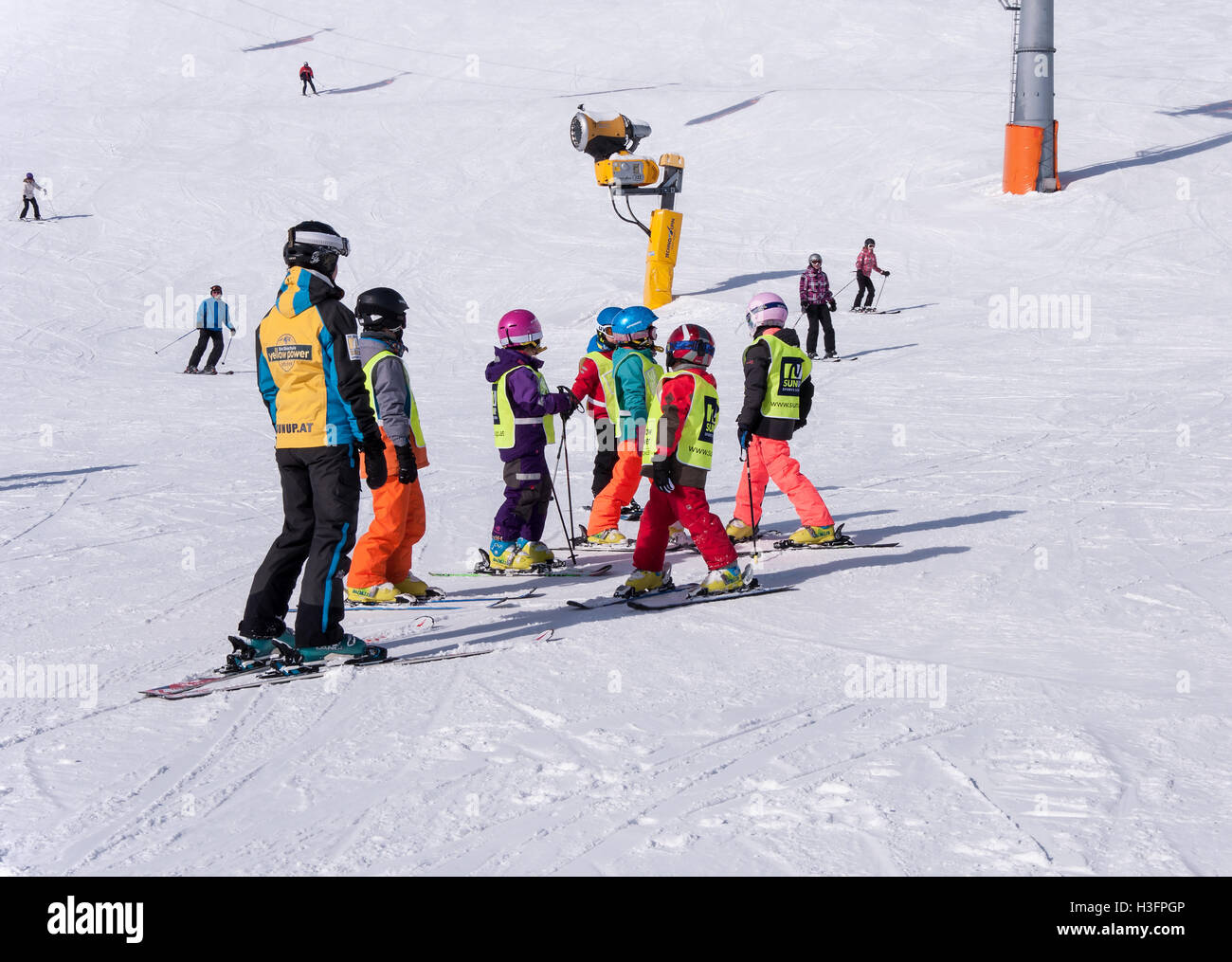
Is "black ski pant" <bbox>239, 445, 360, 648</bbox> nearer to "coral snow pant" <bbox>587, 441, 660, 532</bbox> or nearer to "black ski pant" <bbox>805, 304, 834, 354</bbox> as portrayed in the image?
"coral snow pant" <bbox>587, 441, 660, 532</bbox>

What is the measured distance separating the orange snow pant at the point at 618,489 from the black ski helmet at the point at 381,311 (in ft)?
7.78

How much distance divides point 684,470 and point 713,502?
125 inches

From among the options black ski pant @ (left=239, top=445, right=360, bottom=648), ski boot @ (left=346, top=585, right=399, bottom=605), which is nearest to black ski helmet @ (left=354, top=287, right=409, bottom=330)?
black ski pant @ (left=239, top=445, right=360, bottom=648)

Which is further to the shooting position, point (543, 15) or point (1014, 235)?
point (543, 15)

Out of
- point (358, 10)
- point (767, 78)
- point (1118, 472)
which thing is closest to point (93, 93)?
point (358, 10)

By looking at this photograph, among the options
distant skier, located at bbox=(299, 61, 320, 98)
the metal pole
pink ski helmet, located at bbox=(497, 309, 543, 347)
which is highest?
distant skier, located at bbox=(299, 61, 320, 98)

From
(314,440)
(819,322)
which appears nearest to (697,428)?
(314,440)

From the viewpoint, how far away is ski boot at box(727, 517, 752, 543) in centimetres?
913

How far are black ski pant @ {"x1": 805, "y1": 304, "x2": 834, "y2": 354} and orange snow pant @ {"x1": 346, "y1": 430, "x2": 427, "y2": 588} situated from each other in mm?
11246

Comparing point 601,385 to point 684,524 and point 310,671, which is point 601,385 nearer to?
point 684,524

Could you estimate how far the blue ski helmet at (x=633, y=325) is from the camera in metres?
8.64

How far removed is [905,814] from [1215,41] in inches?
1643
